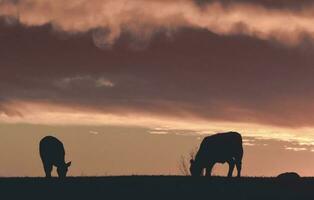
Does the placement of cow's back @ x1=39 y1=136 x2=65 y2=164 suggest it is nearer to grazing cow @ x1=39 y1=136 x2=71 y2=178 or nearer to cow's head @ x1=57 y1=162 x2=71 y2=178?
grazing cow @ x1=39 y1=136 x2=71 y2=178

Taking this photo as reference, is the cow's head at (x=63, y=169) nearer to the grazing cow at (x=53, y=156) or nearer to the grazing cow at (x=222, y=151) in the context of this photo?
the grazing cow at (x=53, y=156)

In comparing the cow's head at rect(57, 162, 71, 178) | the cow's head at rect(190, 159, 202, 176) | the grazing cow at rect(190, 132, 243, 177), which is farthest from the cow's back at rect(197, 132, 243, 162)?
the cow's head at rect(57, 162, 71, 178)

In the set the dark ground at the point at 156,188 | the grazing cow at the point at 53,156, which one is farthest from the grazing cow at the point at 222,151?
the grazing cow at the point at 53,156

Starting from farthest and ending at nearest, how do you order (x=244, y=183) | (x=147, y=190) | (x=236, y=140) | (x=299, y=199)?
(x=236, y=140), (x=244, y=183), (x=147, y=190), (x=299, y=199)

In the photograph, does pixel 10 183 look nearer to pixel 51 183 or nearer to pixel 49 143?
pixel 51 183

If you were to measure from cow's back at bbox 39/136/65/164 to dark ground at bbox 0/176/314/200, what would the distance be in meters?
7.48

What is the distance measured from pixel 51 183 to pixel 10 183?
8.34 feet

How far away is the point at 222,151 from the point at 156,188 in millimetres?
10961

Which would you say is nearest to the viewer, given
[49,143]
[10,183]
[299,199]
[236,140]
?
[299,199]

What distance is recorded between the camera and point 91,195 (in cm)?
3347

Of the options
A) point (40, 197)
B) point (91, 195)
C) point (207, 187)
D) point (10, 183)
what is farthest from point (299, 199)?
point (10, 183)

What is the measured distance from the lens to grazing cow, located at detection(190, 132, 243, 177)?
147ft

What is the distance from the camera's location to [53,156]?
48500 mm

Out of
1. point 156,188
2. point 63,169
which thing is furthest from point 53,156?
point 156,188
